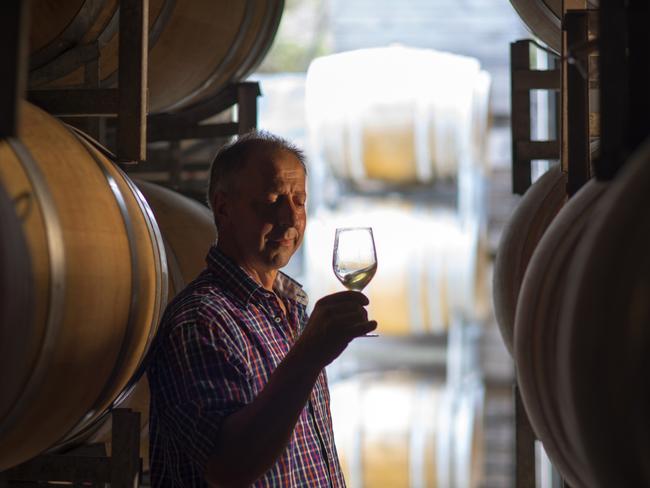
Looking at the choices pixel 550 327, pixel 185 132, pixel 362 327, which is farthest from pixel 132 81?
pixel 185 132

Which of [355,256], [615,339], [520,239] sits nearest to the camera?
[615,339]

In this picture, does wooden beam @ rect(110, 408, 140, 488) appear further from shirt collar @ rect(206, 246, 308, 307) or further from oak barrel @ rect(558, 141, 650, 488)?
oak barrel @ rect(558, 141, 650, 488)

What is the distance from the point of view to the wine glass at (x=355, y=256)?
184 centimetres

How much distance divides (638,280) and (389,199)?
12.1 ft

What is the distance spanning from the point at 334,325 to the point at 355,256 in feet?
0.62

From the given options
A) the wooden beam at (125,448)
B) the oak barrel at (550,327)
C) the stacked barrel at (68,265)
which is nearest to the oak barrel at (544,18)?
the stacked barrel at (68,265)

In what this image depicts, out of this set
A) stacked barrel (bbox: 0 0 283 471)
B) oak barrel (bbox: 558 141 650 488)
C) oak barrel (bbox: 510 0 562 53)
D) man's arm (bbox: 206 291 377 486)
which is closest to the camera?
oak barrel (bbox: 558 141 650 488)

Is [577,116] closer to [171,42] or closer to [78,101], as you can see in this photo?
[78,101]

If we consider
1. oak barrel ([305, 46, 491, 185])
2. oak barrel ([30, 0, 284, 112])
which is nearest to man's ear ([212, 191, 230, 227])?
oak barrel ([30, 0, 284, 112])

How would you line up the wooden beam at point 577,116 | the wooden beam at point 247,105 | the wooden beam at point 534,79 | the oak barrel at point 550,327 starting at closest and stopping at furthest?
the oak barrel at point 550,327, the wooden beam at point 577,116, the wooden beam at point 534,79, the wooden beam at point 247,105

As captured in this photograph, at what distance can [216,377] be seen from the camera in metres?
1.79

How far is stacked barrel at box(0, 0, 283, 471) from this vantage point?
1595 mm

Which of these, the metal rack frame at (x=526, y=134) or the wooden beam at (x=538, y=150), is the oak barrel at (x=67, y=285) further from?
the wooden beam at (x=538, y=150)

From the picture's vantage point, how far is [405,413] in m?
4.77
